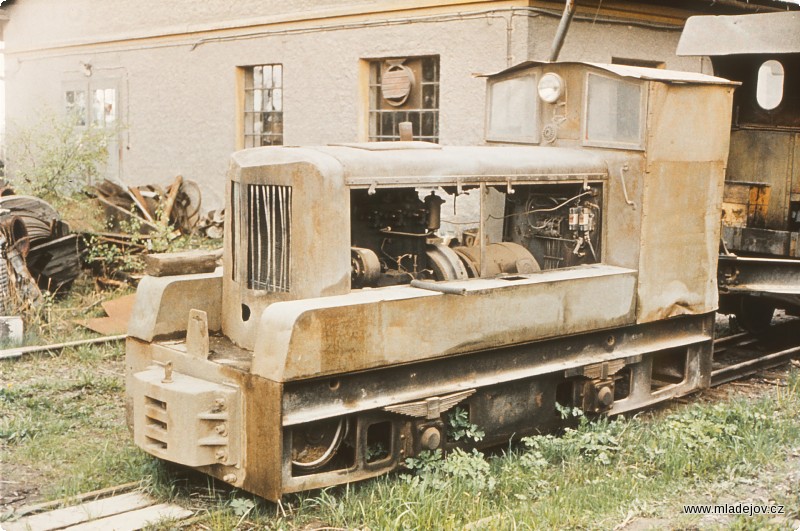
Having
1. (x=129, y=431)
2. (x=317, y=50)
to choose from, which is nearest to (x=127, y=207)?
(x=317, y=50)

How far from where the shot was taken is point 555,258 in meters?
6.72

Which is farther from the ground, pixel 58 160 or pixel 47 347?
pixel 58 160

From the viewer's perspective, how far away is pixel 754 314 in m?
9.05

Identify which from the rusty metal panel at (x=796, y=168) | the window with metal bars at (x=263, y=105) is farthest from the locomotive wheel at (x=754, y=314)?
the window with metal bars at (x=263, y=105)

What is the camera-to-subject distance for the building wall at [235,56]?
1080cm

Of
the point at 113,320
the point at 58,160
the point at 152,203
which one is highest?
the point at 58,160

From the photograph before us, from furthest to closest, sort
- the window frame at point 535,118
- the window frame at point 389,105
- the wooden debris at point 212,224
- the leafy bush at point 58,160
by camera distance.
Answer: the wooden debris at point 212,224, the leafy bush at point 58,160, the window frame at point 389,105, the window frame at point 535,118

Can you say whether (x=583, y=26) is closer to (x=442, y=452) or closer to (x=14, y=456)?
(x=442, y=452)

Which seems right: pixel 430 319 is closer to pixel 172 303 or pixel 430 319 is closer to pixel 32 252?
pixel 172 303

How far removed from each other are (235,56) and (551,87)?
7.97m

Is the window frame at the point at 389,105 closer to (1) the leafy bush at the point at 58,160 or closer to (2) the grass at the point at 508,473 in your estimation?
(1) the leafy bush at the point at 58,160

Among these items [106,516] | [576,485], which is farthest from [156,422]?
[576,485]

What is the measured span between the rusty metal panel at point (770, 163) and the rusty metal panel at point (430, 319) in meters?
3.01

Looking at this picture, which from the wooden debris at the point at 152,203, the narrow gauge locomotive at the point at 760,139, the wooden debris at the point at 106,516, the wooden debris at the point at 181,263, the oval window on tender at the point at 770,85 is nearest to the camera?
the wooden debris at the point at 106,516
